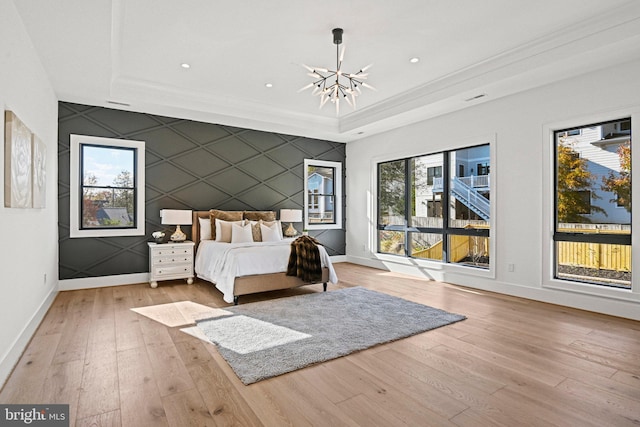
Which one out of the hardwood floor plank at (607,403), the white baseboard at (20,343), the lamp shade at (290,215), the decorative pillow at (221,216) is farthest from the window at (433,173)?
the white baseboard at (20,343)

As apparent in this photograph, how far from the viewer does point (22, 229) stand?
2.87 meters

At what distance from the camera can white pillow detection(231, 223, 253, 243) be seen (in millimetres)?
5320

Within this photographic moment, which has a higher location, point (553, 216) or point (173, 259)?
point (553, 216)

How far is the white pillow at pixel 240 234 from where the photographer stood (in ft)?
17.5

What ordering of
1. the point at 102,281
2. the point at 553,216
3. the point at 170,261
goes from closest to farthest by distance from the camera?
the point at 553,216
the point at 102,281
the point at 170,261

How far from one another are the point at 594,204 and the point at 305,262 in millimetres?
3583

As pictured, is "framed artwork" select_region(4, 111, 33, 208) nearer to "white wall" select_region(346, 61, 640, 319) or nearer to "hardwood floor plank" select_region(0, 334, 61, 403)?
"hardwood floor plank" select_region(0, 334, 61, 403)

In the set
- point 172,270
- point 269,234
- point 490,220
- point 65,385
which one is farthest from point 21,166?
point 490,220

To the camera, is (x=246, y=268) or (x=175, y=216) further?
(x=175, y=216)

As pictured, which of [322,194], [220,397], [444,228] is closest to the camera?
[220,397]

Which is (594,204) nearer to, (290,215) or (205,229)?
(290,215)

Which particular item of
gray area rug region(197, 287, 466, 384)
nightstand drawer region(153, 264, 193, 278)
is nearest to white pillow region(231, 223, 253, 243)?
nightstand drawer region(153, 264, 193, 278)

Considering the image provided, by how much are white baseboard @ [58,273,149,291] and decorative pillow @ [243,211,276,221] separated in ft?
6.14

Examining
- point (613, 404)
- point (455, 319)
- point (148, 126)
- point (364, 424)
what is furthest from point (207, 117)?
point (613, 404)
